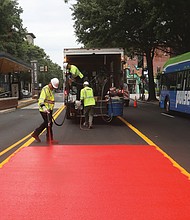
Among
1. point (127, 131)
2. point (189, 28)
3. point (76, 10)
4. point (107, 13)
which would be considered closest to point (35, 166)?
point (127, 131)

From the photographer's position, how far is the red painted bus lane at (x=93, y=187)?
5.06 meters

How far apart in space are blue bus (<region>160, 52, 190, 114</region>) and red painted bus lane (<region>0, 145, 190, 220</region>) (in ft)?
34.9

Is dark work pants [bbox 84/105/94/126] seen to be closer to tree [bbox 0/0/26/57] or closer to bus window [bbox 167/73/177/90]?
bus window [bbox 167/73/177/90]

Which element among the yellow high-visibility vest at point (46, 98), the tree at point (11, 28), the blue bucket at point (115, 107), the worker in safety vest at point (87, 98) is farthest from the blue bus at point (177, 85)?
the tree at point (11, 28)

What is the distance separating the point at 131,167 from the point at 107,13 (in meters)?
22.0

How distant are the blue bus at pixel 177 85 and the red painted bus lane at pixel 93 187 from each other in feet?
34.9

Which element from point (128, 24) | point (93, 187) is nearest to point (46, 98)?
point (93, 187)

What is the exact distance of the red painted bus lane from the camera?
16.6 ft

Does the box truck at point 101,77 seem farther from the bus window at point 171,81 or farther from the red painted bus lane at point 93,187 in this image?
the red painted bus lane at point 93,187

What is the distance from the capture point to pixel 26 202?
18.0 feet

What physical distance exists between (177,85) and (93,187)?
15716 millimetres

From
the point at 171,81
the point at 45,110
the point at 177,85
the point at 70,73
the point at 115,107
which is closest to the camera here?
the point at 45,110

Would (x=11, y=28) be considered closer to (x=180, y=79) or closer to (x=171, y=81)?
(x=171, y=81)

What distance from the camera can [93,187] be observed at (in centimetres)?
627
